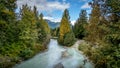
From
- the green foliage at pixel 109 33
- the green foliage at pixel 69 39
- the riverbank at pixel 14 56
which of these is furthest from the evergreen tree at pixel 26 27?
the green foliage at pixel 109 33

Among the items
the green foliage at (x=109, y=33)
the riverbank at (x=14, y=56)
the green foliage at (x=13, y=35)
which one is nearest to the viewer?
the green foliage at (x=109, y=33)

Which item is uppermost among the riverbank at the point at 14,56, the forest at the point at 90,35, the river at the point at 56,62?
the forest at the point at 90,35

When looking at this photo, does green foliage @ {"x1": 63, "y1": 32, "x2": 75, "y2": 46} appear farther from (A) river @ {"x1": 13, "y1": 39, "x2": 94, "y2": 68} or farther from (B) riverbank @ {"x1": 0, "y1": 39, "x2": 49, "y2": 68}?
(B) riverbank @ {"x1": 0, "y1": 39, "x2": 49, "y2": 68}

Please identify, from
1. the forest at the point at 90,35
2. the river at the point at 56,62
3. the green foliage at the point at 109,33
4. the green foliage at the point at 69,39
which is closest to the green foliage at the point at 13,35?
the forest at the point at 90,35

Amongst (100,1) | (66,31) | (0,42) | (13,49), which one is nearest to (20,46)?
(13,49)

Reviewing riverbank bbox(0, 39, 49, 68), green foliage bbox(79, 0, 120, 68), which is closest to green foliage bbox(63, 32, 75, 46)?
riverbank bbox(0, 39, 49, 68)

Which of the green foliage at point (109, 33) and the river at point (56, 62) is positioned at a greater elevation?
the green foliage at point (109, 33)

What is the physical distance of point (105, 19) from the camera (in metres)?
15.8

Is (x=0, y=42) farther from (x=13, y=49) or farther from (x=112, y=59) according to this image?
(x=112, y=59)

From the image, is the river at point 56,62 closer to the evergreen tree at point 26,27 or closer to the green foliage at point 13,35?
the green foliage at point 13,35

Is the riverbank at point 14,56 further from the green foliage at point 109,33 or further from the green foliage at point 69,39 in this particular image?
the green foliage at point 69,39

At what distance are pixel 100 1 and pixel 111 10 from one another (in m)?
1.93

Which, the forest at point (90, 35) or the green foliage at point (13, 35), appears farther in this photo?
the green foliage at point (13, 35)

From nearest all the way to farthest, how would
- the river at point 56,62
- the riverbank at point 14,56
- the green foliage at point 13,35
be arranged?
the green foliage at point 13,35, the riverbank at point 14,56, the river at point 56,62
